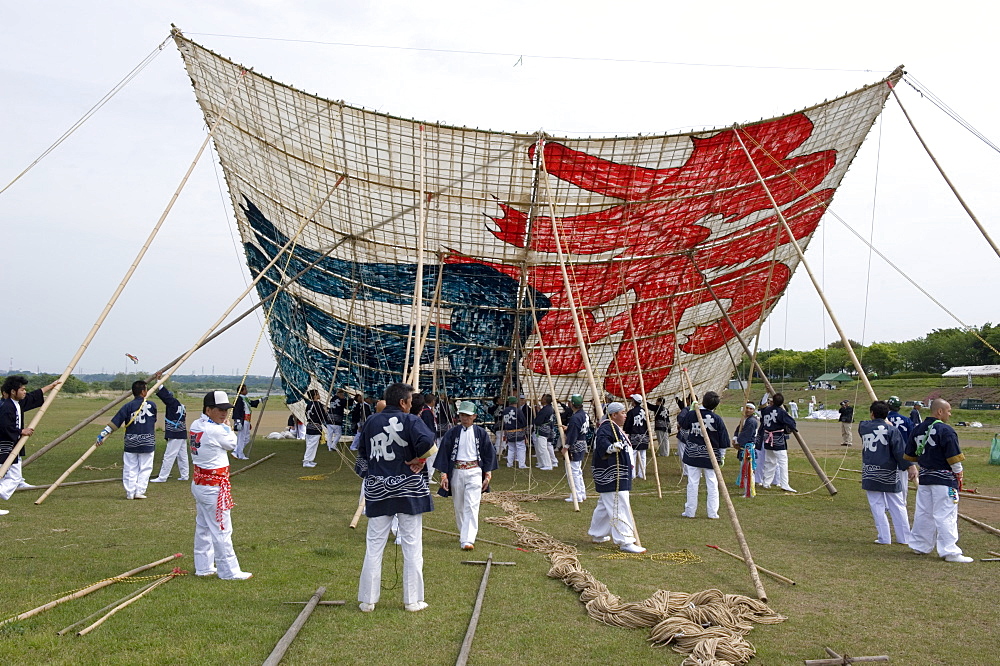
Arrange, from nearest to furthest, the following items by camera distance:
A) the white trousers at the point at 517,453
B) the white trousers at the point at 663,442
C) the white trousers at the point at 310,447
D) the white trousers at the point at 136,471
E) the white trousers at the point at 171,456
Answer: the white trousers at the point at 136,471 < the white trousers at the point at 171,456 < the white trousers at the point at 310,447 < the white trousers at the point at 517,453 < the white trousers at the point at 663,442

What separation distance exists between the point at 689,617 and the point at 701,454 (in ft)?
17.0

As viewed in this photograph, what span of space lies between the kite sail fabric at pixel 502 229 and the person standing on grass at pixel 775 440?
93.2 inches

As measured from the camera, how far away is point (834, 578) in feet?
22.5

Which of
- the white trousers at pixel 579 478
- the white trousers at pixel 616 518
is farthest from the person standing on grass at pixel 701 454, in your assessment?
the white trousers at pixel 616 518

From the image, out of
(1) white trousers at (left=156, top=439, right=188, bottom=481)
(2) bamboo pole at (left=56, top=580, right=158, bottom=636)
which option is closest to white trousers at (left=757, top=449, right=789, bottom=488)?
(2) bamboo pole at (left=56, top=580, right=158, bottom=636)

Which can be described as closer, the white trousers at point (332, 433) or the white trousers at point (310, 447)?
the white trousers at point (310, 447)

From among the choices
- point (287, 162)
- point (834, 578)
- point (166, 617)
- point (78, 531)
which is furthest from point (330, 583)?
point (287, 162)

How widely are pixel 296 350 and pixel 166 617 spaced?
1300 centimetres

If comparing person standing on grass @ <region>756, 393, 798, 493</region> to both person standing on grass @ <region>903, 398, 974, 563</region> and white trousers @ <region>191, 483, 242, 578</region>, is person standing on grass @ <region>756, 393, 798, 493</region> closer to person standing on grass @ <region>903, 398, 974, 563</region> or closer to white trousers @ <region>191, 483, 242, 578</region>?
person standing on grass @ <region>903, 398, 974, 563</region>

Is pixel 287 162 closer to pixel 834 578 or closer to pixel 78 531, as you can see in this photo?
pixel 78 531

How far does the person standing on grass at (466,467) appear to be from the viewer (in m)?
8.20

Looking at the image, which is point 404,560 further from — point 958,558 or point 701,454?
point 958,558

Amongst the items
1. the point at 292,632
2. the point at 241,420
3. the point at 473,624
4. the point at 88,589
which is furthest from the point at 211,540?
the point at 241,420

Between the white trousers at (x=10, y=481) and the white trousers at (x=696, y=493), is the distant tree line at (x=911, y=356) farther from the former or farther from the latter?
the white trousers at (x=10, y=481)
